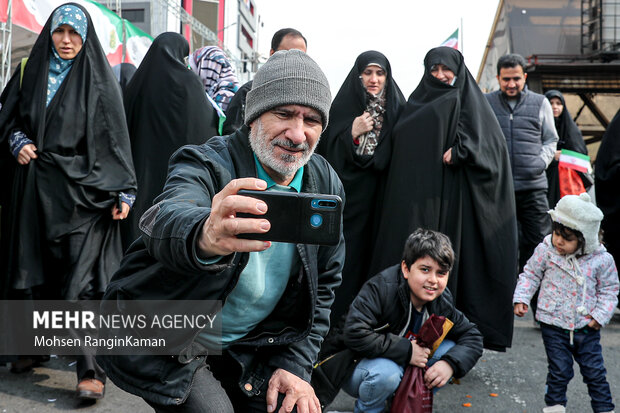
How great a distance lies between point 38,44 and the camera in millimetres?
3377

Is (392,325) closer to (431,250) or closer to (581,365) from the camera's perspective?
(431,250)

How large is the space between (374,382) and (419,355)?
0.26 metres

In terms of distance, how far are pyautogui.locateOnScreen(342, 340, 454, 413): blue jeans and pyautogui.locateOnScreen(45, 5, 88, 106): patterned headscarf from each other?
2.26 meters

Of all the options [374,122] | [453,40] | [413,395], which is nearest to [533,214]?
[374,122]

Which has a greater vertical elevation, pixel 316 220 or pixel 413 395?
pixel 316 220

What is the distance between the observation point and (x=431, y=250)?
292 cm

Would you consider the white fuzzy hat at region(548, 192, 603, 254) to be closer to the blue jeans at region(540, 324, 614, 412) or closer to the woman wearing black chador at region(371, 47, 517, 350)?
the blue jeans at region(540, 324, 614, 412)

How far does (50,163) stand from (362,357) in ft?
6.57

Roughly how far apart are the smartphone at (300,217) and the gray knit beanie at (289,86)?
45 cm

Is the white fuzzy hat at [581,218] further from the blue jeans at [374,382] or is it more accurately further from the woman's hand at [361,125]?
the woman's hand at [361,125]

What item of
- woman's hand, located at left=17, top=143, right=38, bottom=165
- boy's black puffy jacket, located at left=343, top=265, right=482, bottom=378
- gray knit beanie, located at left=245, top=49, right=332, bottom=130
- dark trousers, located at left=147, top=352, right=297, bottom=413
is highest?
gray knit beanie, located at left=245, top=49, right=332, bottom=130

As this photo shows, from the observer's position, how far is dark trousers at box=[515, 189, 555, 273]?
466 centimetres

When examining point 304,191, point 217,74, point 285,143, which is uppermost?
point 217,74

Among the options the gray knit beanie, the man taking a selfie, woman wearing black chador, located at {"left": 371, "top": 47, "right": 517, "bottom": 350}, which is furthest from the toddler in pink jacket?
the gray knit beanie
